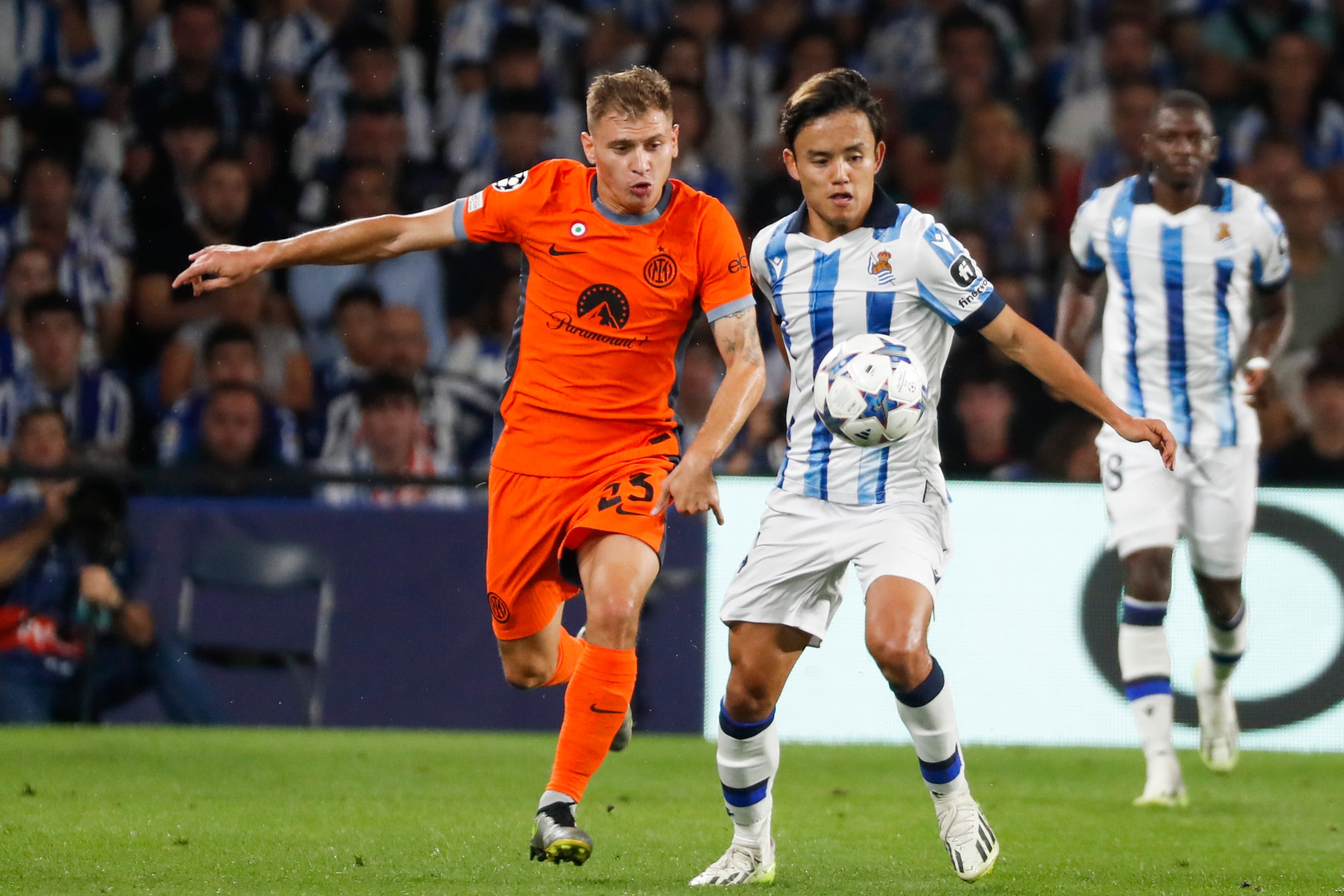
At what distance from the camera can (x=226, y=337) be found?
9.70 meters

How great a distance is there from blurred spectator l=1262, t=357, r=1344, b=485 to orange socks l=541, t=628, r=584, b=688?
14.9 ft

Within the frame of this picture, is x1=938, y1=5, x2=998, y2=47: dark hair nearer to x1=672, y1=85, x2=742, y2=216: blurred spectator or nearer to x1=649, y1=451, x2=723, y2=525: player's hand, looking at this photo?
x1=672, y1=85, x2=742, y2=216: blurred spectator

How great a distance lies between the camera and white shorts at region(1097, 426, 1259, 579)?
6.71 metres

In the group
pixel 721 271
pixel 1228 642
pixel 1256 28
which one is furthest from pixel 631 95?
pixel 1256 28

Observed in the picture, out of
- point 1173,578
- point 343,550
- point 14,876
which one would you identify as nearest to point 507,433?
point 14,876

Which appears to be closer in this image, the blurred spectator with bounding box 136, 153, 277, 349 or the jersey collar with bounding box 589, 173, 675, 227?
the jersey collar with bounding box 589, 173, 675, 227

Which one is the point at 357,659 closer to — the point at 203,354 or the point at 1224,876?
the point at 203,354

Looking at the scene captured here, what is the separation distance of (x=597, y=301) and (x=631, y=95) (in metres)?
0.61

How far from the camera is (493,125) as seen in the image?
1097cm

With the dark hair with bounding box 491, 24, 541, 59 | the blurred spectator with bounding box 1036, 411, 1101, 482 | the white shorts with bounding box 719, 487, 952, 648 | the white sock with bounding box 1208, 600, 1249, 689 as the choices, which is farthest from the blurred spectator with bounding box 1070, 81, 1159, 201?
the white shorts with bounding box 719, 487, 952, 648

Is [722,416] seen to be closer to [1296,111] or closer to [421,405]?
[421,405]

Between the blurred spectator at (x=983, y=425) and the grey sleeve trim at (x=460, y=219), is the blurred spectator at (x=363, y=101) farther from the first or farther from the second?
the grey sleeve trim at (x=460, y=219)

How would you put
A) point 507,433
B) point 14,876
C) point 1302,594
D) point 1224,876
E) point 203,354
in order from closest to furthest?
point 14,876, point 1224,876, point 507,433, point 1302,594, point 203,354

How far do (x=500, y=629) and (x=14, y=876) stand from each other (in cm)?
164
